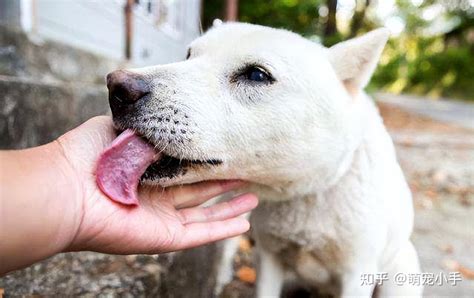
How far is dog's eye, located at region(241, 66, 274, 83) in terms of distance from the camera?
1961 mm

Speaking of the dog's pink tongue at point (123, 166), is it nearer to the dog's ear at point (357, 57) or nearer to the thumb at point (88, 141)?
the thumb at point (88, 141)

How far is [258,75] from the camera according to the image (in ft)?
6.46

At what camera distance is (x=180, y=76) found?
6.03 feet

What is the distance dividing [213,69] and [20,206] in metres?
0.97

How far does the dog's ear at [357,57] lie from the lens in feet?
7.07

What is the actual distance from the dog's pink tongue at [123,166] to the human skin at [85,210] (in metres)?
0.03

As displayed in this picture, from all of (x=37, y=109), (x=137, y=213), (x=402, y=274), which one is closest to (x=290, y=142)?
(x=137, y=213)

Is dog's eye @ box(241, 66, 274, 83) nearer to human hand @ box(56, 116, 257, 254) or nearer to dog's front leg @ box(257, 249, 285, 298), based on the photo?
human hand @ box(56, 116, 257, 254)

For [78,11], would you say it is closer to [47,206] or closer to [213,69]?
[213,69]

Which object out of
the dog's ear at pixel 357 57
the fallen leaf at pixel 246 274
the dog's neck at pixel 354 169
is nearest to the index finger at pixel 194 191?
the dog's neck at pixel 354 169

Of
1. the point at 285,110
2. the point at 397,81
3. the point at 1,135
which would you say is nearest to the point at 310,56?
the point at 285,110

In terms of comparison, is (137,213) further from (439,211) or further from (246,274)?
(439,211)

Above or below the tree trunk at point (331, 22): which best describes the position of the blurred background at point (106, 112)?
below

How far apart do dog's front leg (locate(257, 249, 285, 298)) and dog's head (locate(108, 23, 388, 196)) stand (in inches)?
27.9
